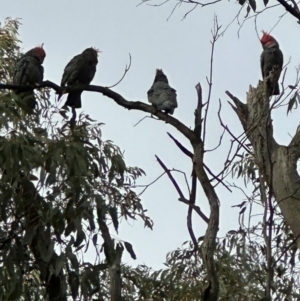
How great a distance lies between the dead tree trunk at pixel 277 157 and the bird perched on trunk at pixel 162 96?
0.69 meters

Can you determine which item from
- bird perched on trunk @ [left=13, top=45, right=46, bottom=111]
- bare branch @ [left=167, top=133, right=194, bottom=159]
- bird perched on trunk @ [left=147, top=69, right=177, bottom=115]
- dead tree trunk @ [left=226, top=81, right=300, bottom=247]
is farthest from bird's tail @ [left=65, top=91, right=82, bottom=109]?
bare branch @ [left=167, top=133, right=194, bottom=159]

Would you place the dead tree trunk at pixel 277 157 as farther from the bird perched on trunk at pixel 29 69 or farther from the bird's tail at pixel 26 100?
the bird perched on trunk at pixel 29 69

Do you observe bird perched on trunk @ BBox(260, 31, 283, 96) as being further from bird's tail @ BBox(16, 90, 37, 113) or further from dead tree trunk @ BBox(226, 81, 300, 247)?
bird's tail @ BBox(16, 90, 37, 113)

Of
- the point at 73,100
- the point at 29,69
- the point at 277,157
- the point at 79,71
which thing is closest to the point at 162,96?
the point at 73,100

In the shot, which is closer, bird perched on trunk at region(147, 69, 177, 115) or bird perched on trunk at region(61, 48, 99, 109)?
bird perched on trunk at region(147, 69, 177, 115)

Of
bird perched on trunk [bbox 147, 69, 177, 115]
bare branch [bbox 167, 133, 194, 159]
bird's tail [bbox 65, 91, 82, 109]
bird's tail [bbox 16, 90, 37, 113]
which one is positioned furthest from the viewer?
bird's tail [bbox 65, 91, 82, 109]

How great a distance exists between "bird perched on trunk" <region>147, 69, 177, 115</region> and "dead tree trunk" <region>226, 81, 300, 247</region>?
0.69 meters

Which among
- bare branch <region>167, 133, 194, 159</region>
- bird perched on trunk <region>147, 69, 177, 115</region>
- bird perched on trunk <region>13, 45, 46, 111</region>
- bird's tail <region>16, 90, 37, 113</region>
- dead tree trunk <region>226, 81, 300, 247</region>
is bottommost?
bare branch <region>167, 133, 194, 159</region>

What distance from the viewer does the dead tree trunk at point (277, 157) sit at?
2.86 meters

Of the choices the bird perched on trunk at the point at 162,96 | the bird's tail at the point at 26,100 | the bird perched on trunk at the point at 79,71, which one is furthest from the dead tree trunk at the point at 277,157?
the bird perched on trunk at the point at 79,71

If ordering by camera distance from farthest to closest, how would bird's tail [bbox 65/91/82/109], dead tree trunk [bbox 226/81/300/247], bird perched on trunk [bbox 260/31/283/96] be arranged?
bird perched on trunk [bbox 260/31/283/96] → bird's tail [bbox 65/91/82/109] → dead tree trunk [bbox 226/81/300/247]

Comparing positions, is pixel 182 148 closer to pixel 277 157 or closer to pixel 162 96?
pixel 277 157

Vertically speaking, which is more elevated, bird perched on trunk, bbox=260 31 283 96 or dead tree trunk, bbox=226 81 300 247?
bird perched on trunk, bbox=260 31 283 96

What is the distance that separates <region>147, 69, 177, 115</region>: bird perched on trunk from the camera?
3.90 m
